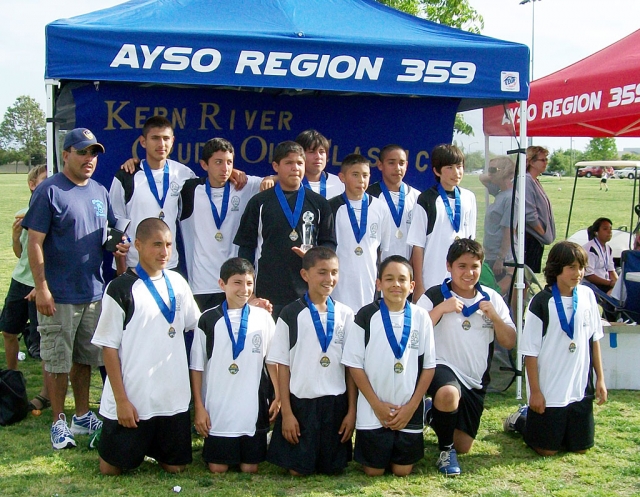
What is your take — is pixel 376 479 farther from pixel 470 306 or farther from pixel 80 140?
pixel 80 140

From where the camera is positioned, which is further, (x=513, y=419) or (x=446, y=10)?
(x=446, y=10)

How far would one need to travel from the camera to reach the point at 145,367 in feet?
12.7

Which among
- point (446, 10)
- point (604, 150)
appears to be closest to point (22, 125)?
point (604, 150)

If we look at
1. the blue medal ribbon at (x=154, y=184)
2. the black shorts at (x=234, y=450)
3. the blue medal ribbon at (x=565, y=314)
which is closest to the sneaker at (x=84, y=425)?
the black shorts at (x=234, y=450)

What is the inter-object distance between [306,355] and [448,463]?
40.4 inches

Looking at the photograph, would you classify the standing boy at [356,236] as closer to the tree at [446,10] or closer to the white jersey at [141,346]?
the white jersey at [141,346]

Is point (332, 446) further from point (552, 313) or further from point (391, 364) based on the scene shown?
point (552, 313)

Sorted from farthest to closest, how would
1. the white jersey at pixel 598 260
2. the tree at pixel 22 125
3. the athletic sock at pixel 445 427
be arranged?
1. the tree at pixel 22 125
2. the white jersey at pixel 598 260
3. the athletic sock at pixel 445 427

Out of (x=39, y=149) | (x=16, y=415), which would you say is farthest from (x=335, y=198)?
(x=39, y=149)

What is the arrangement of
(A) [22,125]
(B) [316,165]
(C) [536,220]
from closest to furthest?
(B) [316,165] < (C) [536,220] < (A) [22,125]

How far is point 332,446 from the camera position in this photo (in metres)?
4.00

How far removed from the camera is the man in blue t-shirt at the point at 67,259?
4.29 metres

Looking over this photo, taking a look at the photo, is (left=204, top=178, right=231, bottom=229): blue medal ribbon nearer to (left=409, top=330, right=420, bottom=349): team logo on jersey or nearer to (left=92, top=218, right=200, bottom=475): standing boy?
(left=92, top=218, right=200, bottom=475): standing boy

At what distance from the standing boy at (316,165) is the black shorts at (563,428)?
6.55ft
